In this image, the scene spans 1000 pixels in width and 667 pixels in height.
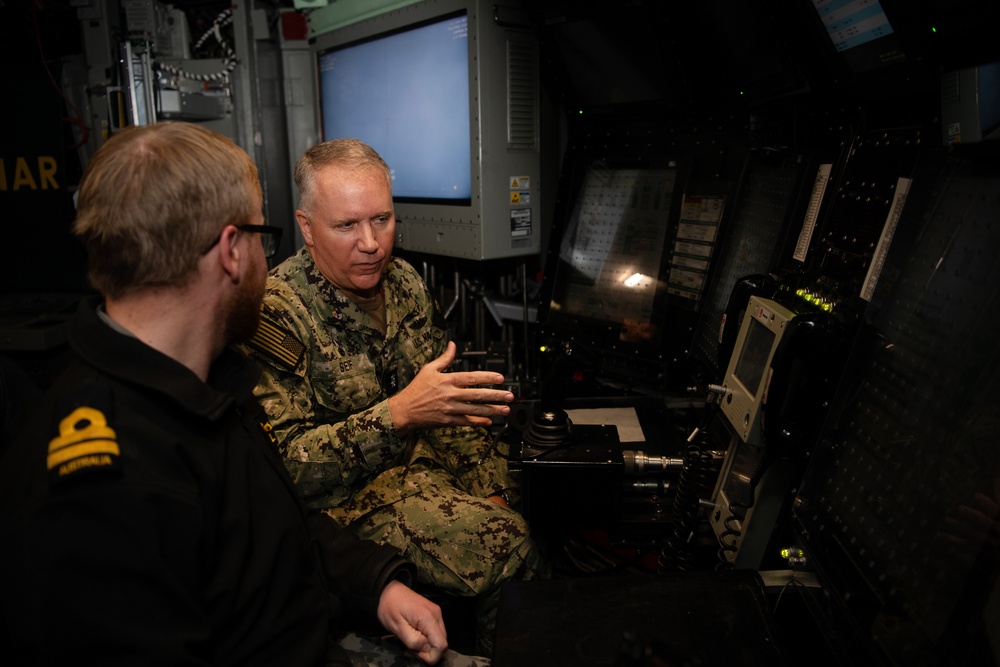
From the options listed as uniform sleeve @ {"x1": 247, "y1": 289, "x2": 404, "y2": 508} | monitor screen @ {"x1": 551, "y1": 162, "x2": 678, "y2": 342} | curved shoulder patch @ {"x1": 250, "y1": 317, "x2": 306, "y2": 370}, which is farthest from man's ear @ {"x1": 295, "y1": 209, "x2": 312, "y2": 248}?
monitor screen @ {"x1": 551, "y1": 162, "x2": 678, "y2": 342}

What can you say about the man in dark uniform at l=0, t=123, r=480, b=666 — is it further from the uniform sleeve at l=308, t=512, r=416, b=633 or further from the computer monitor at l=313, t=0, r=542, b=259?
the computer monitor at l=313, t=0, r=542, b=259

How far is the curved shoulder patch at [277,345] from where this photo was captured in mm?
1647

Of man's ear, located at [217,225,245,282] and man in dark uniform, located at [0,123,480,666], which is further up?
man's ear, located at [217,225,245,282]

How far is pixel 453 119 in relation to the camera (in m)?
2.71

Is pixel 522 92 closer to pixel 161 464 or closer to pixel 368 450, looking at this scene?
pixel 368 450

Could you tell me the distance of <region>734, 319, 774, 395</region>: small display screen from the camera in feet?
4.47

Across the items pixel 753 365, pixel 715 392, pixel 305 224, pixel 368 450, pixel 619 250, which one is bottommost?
pixel 368 450

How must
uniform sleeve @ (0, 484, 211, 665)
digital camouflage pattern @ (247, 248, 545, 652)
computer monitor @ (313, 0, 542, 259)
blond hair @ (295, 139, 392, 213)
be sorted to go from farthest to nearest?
computer monitor @ (313, 0, 542, 259)
blond hair @ (295, 139, 392, 213)
digital camouflage pattern @ (247, 248, 545, 652)
uniform sleeve @ (0, 484, 211, 665)

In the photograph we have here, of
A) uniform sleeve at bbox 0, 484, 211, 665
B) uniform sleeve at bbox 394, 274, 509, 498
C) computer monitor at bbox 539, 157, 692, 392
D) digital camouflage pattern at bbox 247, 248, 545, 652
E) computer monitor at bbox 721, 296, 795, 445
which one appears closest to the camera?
uniform sleeve at bbox 0, 484, 211, 665

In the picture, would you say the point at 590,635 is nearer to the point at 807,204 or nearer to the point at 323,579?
the point at 323,579

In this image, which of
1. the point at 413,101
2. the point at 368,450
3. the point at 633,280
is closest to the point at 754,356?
the point at 368,450

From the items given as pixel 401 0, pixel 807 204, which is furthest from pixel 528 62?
pixel 807 204

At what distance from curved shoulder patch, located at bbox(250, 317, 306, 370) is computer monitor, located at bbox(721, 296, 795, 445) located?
105cm

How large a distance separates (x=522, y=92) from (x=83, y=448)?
221 cm
